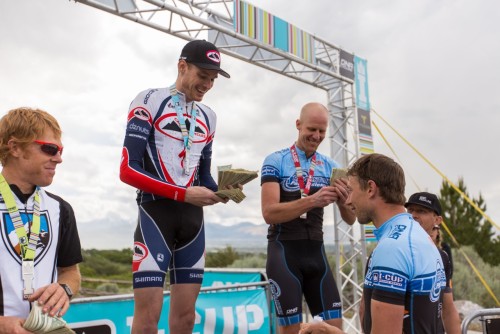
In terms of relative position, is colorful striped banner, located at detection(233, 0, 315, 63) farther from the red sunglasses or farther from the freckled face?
the red sunglasses

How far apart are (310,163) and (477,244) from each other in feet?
96.7

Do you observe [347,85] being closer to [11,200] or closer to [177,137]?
[177,137]

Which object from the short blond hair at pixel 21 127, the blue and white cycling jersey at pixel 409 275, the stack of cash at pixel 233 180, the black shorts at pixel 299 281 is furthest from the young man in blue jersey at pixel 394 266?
the short blond hair at pixel 21 127

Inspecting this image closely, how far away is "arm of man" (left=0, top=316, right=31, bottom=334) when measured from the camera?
1.84m

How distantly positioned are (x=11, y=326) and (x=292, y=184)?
2.41m

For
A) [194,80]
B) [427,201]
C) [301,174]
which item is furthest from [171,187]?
[427,201]

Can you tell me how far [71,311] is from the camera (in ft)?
12.8

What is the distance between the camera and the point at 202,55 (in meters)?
3.13

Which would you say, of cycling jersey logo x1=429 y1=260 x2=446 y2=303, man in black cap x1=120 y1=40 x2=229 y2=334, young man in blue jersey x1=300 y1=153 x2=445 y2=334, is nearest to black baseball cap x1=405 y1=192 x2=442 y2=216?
young man in blue jersey x1=300 y1=153 x2=445 y2=334

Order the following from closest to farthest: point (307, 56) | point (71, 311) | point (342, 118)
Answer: point (71, 311) → point (307, 56) → point (342, 118)

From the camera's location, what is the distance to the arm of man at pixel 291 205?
3564mm

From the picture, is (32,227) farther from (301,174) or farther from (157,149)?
(301,174)

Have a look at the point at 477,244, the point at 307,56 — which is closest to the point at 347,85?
the point at 307,56

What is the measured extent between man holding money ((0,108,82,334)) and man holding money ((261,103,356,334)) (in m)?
1.78
